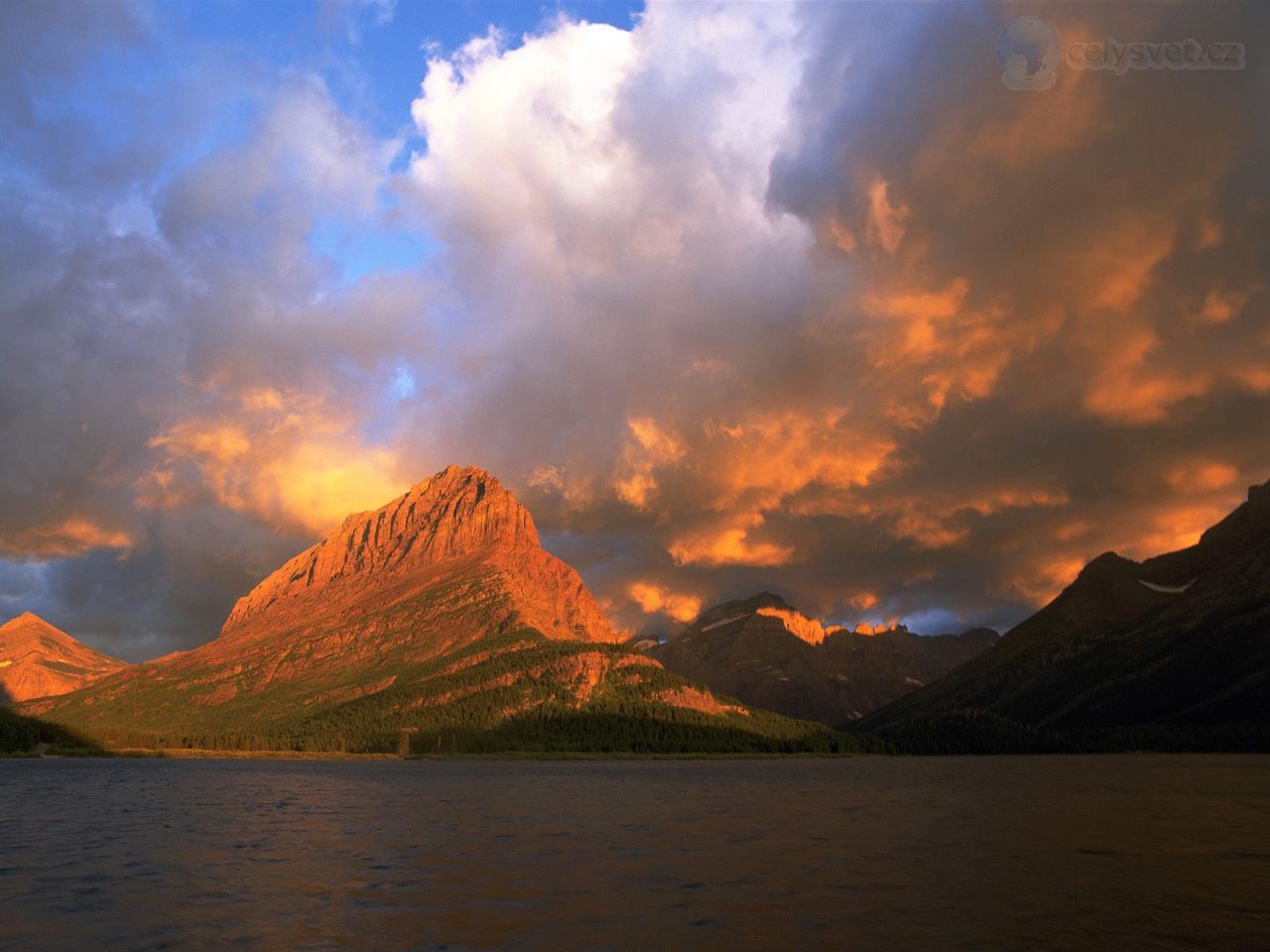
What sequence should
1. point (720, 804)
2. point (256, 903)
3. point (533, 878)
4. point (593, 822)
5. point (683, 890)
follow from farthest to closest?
1. point (720, 804)
2. point (593, 822)
3. point (533, 878)
4. point (683, 890)
5. point (256, 903)

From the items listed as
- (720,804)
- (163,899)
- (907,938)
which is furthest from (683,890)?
(720,804)

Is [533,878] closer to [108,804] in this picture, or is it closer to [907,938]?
[907,938]

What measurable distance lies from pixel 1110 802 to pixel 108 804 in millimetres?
157571

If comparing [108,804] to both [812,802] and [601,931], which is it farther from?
[601,931]

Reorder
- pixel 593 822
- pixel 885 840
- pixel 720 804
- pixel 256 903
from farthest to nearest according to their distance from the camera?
pixel 720 804 → pixel 593 822 → pixel 885 840 → pixel 256 903

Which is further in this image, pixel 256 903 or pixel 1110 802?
pixel 1110 802

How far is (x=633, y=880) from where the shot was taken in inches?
2581

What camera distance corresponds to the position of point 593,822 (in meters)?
114

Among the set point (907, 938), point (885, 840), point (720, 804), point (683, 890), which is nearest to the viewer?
point (907, 938)

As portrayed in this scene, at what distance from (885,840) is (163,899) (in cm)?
6279

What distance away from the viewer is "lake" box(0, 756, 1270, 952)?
46.8 m

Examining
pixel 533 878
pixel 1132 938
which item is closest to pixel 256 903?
pixel 533 878

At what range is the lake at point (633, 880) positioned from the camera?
4681 cm

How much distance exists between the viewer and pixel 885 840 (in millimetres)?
90812
